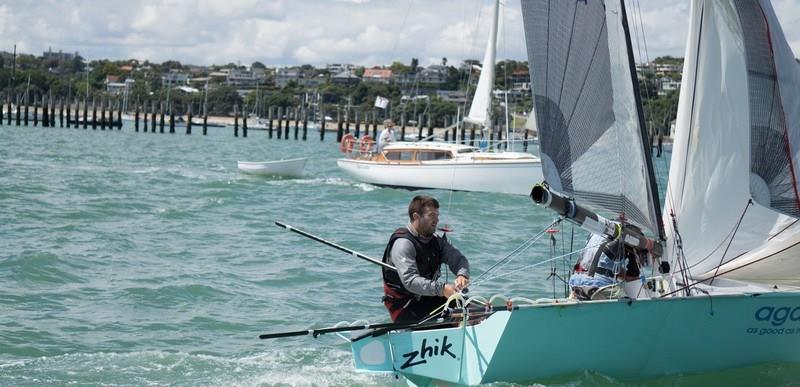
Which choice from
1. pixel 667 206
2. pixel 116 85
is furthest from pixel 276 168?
pixel 116 85

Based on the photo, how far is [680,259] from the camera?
28.3 ft

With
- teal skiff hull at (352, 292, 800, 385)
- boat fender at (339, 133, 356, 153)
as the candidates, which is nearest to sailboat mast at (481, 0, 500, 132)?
boat fender at (339, 133, 356, 153)

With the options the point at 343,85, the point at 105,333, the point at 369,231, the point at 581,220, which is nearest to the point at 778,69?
the point at 581,220

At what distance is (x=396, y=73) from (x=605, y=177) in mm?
190097

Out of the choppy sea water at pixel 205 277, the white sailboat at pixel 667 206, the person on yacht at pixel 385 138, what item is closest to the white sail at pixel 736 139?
the white sailboat at pixel 667 206

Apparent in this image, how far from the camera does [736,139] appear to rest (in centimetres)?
859

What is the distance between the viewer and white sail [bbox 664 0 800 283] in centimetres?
849

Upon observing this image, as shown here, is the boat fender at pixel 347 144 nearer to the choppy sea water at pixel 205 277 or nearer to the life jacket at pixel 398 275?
the choppy sea water at pixel 205 277

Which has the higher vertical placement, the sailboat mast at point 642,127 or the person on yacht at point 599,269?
the sailboat mast at point 642,127

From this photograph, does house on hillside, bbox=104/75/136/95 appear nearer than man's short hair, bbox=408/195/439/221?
No

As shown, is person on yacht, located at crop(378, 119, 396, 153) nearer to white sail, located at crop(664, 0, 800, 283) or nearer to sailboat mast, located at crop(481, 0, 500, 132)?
sailboat mast, located at crop(481, 0, 500, 132)

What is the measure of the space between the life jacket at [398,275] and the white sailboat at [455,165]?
17.5 metres

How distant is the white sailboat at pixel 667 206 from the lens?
25.0 feet

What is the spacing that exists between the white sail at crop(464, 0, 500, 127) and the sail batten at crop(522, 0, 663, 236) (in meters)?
22.3
